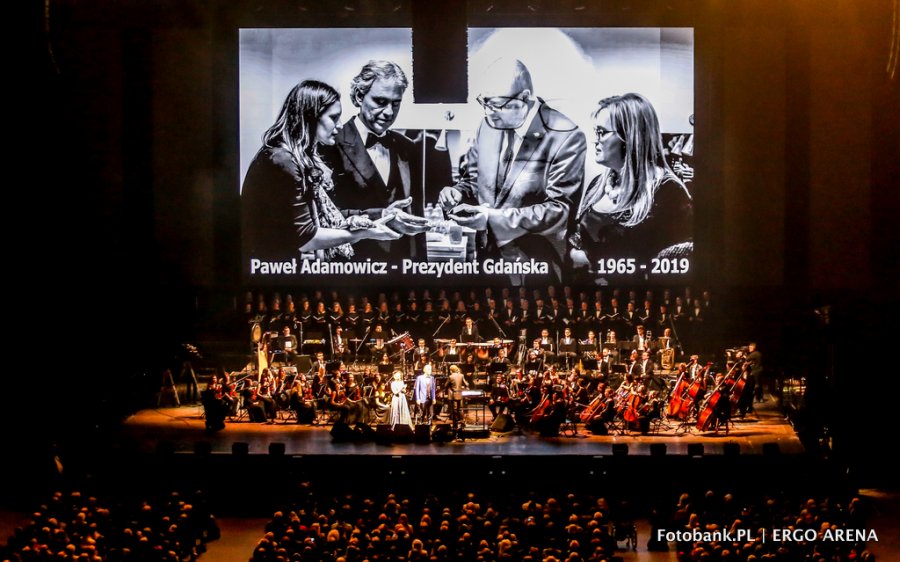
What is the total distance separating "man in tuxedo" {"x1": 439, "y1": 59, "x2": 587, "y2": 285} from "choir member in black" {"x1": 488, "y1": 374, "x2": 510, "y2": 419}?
4.51 metres

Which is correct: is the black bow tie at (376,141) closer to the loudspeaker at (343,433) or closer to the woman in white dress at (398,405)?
the woman in white dress at (398,405)

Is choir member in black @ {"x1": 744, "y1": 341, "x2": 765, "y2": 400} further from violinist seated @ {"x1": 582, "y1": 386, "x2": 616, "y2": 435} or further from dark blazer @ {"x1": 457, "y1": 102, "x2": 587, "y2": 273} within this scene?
dark blazer @ {"x1": 457, "y1": 102, "x2": 587, "y2": 273}

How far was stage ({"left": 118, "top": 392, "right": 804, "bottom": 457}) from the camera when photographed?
17438 millimetres

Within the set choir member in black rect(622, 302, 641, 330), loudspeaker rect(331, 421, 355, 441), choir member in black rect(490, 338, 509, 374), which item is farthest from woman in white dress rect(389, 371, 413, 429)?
choir member in black rect(622, 302, 641, 330)

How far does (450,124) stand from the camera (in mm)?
23281

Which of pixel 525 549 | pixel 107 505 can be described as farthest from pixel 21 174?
pixel 525 549

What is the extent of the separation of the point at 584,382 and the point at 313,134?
8.24 m

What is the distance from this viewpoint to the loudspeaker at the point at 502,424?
19.0 m

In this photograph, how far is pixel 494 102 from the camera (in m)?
23.2

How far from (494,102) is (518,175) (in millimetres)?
1600

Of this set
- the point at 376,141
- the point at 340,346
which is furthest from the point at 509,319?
the point at 376,141

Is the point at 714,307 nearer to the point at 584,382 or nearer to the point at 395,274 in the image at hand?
the point at 584,382

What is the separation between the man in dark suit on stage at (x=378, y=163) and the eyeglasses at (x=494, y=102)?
162cm

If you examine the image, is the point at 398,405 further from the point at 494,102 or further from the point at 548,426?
the point at 494,102
